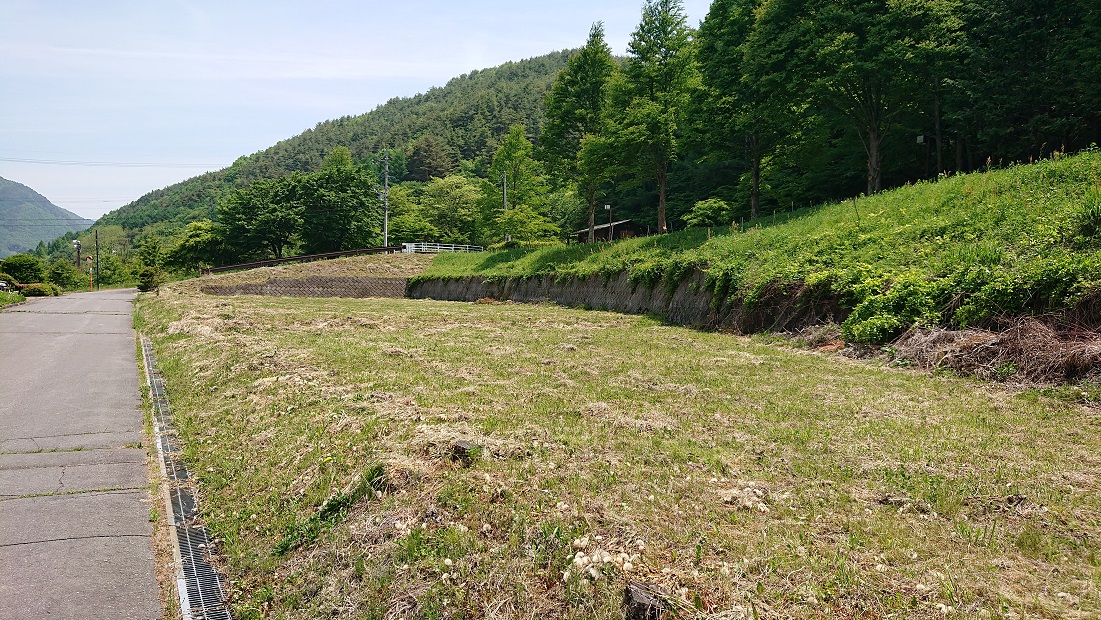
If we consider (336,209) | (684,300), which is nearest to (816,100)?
(684,300)

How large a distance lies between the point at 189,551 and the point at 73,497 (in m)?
1.86

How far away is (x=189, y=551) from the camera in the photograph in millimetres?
4527

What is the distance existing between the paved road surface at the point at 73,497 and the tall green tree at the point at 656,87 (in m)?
23.1

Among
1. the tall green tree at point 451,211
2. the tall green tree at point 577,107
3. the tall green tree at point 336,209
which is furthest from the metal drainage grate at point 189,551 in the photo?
the tall green tree at point 451,211

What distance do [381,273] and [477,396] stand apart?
123ft

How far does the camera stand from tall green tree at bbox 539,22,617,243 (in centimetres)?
3488

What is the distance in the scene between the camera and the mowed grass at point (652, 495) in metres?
3.23

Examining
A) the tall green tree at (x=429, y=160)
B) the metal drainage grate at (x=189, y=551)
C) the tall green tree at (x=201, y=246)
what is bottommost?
the metal drainage grate at (x=189, y=551)

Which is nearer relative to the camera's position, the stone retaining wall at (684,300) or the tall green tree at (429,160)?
the stone retaining wall at (684,300)

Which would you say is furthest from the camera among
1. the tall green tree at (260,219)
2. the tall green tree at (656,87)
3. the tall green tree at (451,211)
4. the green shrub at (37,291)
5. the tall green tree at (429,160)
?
the tall green tree at (429,160)

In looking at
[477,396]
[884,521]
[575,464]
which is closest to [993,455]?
A: [884,521]

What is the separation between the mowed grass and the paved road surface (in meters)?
0.60

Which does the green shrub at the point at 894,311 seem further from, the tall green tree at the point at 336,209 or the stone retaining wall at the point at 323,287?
the tall green tree at the point at 336,209

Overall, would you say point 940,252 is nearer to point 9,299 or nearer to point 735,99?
point 735,99
